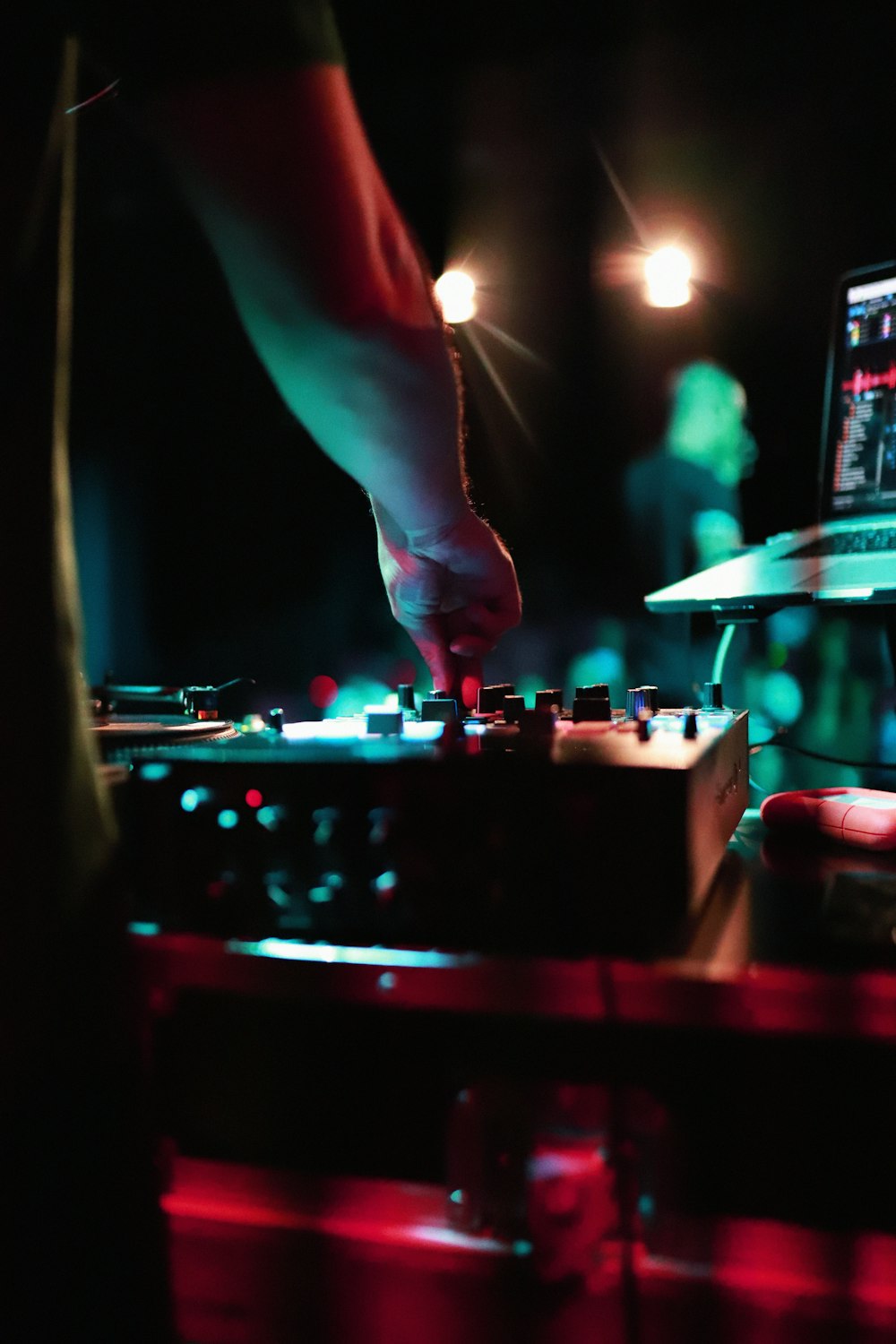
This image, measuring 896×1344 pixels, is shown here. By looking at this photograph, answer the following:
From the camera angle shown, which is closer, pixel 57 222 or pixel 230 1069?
pixel 57 222

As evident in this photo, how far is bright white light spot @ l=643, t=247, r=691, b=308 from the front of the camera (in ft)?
4.57

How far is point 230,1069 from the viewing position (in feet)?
1.91

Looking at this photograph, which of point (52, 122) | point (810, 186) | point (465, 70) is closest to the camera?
point (52, 122)

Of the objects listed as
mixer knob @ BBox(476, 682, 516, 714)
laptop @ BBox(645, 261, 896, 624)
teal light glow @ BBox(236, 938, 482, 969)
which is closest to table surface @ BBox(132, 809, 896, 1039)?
teal light glow @ BBox(236, 938, 482, 969)

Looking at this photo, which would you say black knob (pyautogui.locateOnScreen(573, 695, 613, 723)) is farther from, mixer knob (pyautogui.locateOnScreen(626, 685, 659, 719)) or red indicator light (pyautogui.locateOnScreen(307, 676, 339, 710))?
red indicator light (pyautogui.locateOnScreen(307, 676, 339, 710))

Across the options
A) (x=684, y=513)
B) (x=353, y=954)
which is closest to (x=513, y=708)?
(x=353, y=954)

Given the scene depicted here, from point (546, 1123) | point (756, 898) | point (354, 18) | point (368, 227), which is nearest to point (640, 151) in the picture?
point (354, 18)

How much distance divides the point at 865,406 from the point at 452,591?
2.12 ft

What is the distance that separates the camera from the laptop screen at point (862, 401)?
1.11 metres

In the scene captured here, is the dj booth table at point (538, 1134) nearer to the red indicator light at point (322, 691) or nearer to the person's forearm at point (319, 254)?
the person's forearm at point (319, 254)

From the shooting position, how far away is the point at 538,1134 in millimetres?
526

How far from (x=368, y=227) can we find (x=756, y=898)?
0.50 metres

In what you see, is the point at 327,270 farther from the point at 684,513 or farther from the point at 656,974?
the point at 684,513

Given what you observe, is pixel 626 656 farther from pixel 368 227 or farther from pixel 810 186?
pixel 368 227
